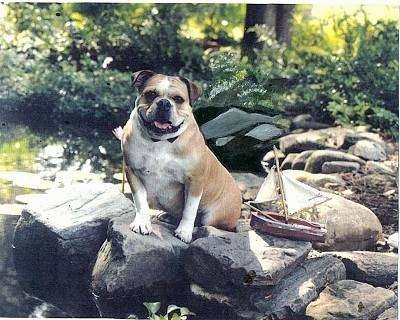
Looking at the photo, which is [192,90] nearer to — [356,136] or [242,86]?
[242,86]

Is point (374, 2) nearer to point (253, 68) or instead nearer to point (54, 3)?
point (253, 68)

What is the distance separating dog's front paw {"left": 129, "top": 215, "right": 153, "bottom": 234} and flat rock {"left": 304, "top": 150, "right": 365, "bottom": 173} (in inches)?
29.4

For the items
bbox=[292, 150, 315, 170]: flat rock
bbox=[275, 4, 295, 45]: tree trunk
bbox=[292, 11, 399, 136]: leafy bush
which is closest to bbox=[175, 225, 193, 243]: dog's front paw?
bbox=[292, 150, 315, 170]: flat rock

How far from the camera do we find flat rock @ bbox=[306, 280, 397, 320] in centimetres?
313

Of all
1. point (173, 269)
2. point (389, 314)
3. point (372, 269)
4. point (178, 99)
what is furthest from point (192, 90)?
point (389, 314)

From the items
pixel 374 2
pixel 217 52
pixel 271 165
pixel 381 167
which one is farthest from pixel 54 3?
pixel 381 167

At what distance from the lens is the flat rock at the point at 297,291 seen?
310 centimetres

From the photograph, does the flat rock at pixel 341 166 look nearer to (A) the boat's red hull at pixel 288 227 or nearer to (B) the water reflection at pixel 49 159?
(A) the boat's red hull at pixel 288 227

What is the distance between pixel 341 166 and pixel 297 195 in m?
0.31

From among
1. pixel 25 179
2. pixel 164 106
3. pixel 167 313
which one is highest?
pixel 164 106

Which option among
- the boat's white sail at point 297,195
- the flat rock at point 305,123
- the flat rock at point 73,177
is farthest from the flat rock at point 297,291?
the flat rock at point 73,177

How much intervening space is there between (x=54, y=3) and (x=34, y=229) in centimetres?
100

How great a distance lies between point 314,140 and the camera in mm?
3428

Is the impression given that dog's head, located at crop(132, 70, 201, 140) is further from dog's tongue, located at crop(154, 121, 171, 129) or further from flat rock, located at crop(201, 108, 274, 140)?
flat rock, located at crop(201, 108, 274, 140)
